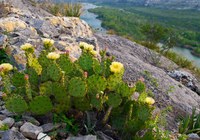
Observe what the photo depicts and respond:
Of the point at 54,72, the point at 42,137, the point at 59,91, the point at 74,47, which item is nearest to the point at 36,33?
the point at 74,47

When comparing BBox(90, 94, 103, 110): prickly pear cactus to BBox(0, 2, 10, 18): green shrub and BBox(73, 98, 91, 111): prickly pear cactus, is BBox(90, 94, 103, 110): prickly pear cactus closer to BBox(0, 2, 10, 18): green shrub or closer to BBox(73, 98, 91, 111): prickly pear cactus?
BBox(73, 98, 91, 111): prickly pear cactus

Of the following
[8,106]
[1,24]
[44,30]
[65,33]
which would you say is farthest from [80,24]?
[8,106]

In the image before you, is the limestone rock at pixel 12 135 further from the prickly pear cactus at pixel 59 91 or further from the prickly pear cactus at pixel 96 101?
the prickly pear cactus at pixel 96 101

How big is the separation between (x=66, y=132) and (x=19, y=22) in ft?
10.7

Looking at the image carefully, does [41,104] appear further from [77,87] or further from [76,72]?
[76,72]

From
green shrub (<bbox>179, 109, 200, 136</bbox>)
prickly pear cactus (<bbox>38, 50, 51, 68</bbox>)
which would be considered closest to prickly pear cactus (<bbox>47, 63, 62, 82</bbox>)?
prickly pear cactus (<bbox>38, 50, 51, 68</bbox>)

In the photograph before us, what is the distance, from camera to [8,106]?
3684 millimetres

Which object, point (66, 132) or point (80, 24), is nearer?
point (66, 132)

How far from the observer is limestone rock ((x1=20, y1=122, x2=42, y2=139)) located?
347 cm

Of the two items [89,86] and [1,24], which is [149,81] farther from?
[89,86]

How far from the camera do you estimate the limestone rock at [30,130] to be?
3473 mm

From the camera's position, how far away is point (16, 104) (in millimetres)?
3654

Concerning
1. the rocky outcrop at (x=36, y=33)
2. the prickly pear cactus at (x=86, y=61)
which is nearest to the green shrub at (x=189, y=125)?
the rocky outcrop at (x=36, y=33)

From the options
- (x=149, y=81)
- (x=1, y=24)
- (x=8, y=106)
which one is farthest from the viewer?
(x=149, y=81)
